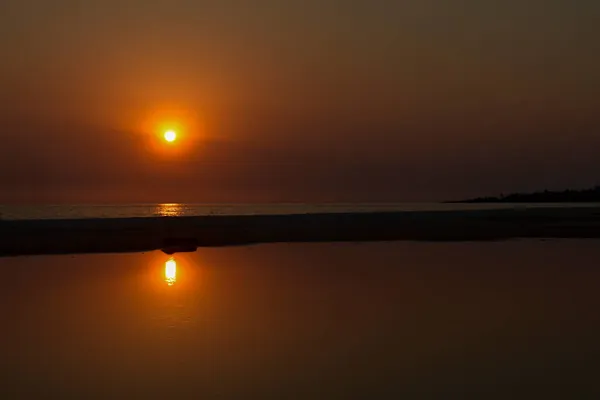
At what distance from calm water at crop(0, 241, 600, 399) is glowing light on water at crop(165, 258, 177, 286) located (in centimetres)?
16

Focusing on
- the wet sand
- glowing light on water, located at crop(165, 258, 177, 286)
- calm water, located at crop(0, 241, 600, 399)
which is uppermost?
the wet sand

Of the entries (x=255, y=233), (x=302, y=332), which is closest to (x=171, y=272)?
(x=302, y=332)

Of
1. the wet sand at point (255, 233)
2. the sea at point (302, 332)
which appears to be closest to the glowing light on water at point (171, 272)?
the sea at point (302, 332)

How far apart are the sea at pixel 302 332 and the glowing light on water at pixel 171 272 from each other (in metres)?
0.09

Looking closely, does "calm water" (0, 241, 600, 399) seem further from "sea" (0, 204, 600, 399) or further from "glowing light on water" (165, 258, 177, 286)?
"glowing light on water" (165, 258, 177, 286)

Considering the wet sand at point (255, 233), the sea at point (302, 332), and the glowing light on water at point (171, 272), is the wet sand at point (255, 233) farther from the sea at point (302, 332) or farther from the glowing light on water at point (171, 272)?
the sea at point (302, 332)

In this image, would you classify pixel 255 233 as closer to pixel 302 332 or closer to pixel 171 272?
pixel 171 272

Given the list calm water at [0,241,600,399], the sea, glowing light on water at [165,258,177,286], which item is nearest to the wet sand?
glowing light on water at [165,258,177,286]

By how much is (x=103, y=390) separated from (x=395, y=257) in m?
19.1

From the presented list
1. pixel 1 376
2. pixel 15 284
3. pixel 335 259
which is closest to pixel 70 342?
pixel 1 376

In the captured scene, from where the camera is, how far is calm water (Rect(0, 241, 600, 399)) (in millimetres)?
9164

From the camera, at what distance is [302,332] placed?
488 inches

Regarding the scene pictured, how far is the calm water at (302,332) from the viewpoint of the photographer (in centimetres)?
916

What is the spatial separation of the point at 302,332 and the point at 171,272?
10287 millimetres
